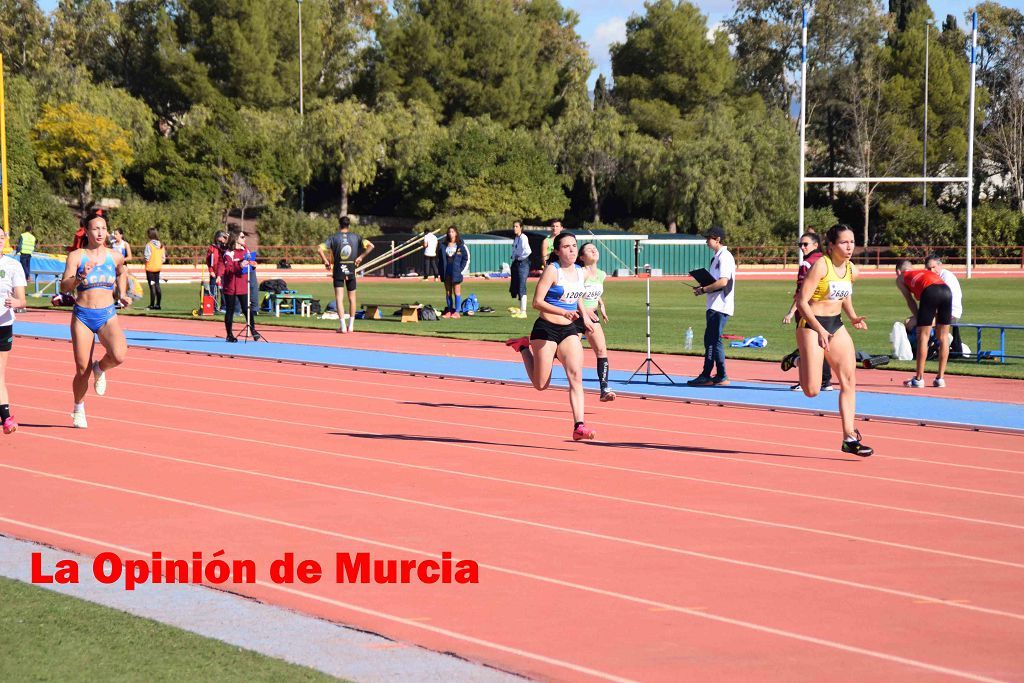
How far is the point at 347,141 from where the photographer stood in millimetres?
69188

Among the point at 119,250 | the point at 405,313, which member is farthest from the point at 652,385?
the point at 405,313

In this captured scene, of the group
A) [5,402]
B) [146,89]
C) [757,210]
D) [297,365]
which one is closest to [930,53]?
[757,210]

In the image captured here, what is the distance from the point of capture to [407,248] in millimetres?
54344

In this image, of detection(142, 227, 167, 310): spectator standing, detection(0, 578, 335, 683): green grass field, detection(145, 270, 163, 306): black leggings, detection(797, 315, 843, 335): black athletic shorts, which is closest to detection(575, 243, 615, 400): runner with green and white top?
detection(797, 315, 843, 335): black athletic shorts

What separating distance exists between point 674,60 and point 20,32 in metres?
37.9

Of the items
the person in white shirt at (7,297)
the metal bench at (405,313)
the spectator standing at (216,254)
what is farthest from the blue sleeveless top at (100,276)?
the metal bench at (405,313)

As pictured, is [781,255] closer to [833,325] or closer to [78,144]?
[78,144]

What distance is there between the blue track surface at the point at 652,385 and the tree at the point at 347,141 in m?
46.9

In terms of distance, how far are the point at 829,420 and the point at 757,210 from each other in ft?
189

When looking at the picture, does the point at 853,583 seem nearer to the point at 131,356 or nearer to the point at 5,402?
the point at 5,402

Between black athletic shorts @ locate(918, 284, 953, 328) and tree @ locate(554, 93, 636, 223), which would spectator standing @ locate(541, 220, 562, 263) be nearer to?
black athletic shorts @ locate(918, 284, 953, 328)

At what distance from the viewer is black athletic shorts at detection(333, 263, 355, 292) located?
74.6 feet

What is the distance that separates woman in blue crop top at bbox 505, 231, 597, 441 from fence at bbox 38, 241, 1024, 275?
147 feet

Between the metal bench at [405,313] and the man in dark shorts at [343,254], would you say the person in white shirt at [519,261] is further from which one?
the man in dark shorts at [343,254]
